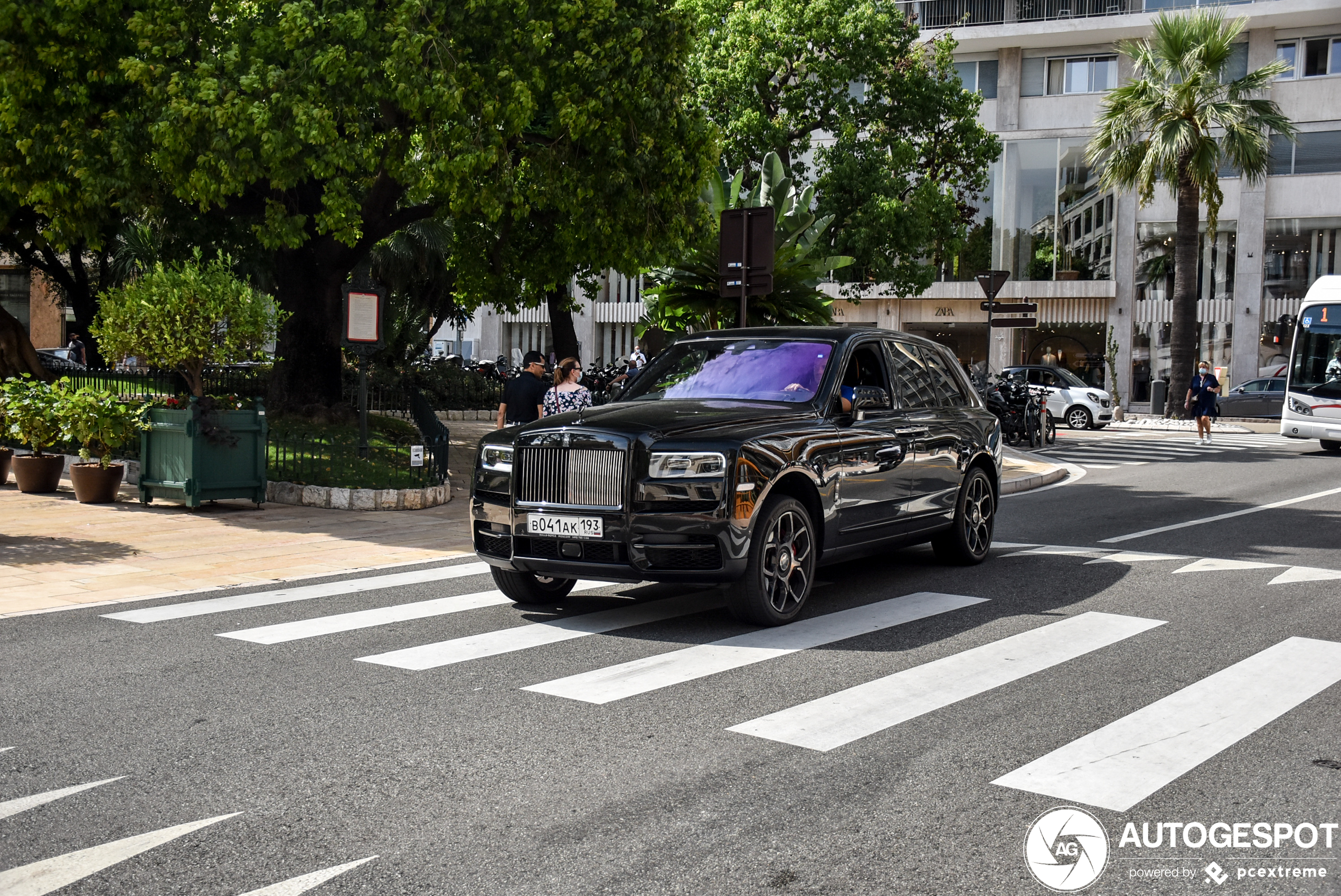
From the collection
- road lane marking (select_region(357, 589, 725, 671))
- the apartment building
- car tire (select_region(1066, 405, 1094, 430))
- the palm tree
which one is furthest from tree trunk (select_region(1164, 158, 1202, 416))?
road lane marking (select_region(357, 589, 725, 671))

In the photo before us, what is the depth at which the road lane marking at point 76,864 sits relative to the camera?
370cm

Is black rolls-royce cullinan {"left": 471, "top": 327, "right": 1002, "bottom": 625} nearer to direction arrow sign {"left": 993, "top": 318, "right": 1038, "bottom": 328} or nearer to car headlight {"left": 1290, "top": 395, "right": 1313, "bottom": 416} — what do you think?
direction arrow sign {"left": 993, "top": 318, "right": 1038, "bottom": 328}

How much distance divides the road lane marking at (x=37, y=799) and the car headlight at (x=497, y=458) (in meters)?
3.44

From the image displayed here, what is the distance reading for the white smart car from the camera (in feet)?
110

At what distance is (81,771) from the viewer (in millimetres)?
4738

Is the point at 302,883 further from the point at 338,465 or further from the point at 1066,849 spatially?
the point at 338,465

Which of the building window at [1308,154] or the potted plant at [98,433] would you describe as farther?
the building window at [1308,154]

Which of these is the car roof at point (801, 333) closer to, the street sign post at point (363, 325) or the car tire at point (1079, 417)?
the street sign post at point (363, 325)

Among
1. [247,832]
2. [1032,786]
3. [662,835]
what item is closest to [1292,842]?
[1032,786]

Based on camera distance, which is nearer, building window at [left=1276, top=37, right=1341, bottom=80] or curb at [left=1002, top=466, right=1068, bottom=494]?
curb at [left=1002, top=466, right=1068, bottom=494]

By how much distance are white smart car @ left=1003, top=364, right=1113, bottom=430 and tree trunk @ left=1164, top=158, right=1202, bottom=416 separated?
2491 mm

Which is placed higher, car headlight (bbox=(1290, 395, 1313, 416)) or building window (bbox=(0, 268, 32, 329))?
building window (bbox=(0, 268, 32, 329))

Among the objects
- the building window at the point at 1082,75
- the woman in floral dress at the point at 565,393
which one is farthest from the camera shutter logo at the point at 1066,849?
the building window at the point at 1082,75

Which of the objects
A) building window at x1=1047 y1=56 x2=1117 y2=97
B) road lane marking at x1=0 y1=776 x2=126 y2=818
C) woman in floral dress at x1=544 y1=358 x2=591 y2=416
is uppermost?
building window at x1=1047 y1=56 x2=1117 y2=97
